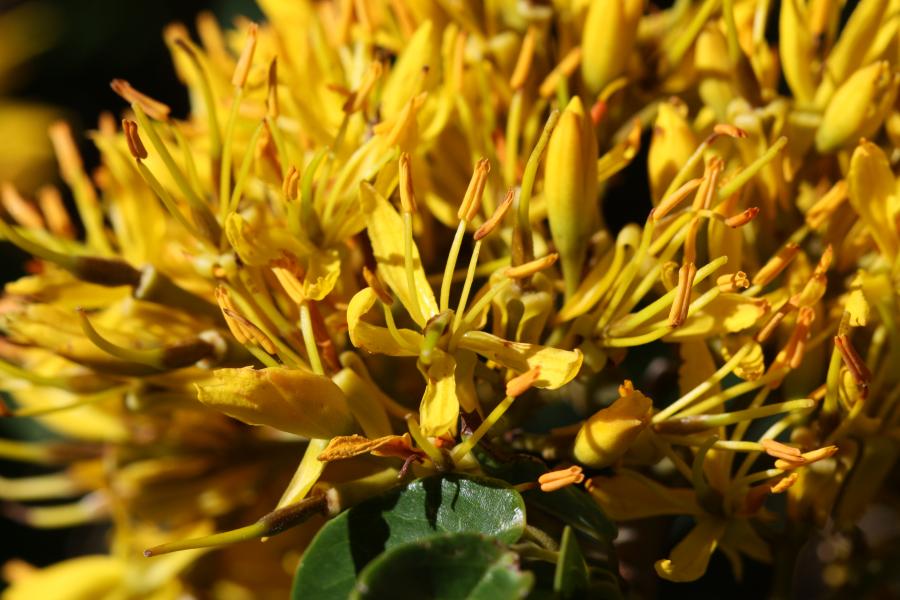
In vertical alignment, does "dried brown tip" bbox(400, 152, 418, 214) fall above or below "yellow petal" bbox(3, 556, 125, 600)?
above

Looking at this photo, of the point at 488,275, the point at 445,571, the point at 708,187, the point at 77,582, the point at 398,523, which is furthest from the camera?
the point at 77,582

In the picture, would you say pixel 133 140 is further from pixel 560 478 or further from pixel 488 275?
pixel 560 478

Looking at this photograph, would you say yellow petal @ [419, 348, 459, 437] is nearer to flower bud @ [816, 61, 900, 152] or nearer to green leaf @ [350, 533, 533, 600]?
green leaf @ [350, 533, 533, 600]

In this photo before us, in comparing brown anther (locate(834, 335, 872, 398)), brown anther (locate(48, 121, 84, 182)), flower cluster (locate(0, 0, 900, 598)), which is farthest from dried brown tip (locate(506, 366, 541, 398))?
brown anther (locate(48, 121, 84, 182))

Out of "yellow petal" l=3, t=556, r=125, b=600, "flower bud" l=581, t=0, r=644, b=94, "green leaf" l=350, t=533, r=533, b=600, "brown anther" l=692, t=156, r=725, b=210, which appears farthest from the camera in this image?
"yellow petal" l=3, t=556, r=125, b=600

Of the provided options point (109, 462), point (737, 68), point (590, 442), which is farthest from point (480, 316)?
point (109, 462)

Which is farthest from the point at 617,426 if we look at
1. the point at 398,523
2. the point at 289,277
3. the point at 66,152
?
the point at 66,152
